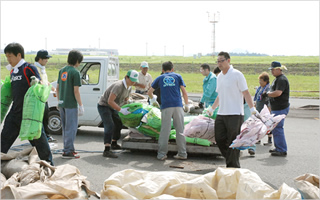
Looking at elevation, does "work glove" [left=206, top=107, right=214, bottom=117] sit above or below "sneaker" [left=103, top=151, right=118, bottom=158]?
above

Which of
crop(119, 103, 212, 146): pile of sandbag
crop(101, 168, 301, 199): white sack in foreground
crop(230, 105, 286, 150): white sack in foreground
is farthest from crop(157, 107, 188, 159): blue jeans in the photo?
crop(101, 168, 301, 199): white sack in foreground

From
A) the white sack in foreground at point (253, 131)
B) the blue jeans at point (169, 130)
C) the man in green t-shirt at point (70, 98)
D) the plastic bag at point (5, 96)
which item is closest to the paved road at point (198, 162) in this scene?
the blue jeans at point (169, 130)

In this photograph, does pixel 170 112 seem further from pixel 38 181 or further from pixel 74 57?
pixel 38 181

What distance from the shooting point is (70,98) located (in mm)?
7699

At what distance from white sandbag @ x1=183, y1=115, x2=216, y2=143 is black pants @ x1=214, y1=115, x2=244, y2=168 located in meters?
0.66

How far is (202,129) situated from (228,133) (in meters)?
0.91

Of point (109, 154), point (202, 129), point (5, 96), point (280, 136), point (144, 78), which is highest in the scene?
point (144, 78)

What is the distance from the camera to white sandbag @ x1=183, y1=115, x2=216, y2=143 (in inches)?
291

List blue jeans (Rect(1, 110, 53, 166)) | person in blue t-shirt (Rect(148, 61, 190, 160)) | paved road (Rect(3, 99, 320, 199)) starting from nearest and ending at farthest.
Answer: blue jeans (Rect(1, 110, 53, 166))
paved road (Rect(3, 99, 320, 199))
person in blue t-shirt (Rect(148, 61, 190, 160))

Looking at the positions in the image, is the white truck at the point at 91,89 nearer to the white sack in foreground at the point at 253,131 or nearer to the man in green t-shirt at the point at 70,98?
the man in green t-shirt at the point at 70,98

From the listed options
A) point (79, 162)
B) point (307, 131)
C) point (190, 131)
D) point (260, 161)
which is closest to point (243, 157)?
point (260, 161)

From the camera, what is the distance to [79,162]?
7.57 meters

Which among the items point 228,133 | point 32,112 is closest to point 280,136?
point 228,133

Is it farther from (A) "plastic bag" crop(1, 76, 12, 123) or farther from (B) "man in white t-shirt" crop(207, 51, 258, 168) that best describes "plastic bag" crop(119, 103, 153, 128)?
(A) "plastic bag" crop(1, 76, 12, 123)
